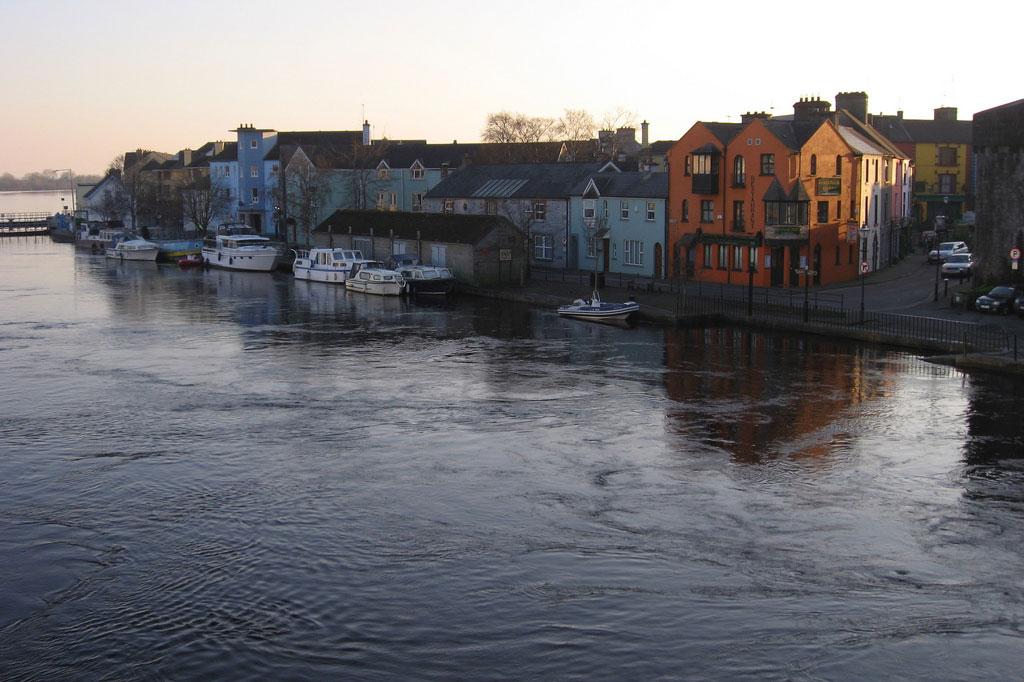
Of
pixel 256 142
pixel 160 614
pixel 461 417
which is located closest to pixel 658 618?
pixel 160 614

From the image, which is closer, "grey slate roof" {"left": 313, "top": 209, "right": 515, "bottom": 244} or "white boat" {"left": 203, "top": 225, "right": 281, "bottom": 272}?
"grey slate roof" {"left": 313, "top": 209, "right": 515, "bottom": 244}

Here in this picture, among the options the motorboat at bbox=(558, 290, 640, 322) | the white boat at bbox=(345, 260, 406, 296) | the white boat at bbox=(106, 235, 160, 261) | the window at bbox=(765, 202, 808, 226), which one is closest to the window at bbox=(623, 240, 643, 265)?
the window at bbox=(765, 202, 808, 226)

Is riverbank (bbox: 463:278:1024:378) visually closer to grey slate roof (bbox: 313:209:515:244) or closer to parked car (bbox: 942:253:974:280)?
parked car (bbox: 942:253:974:280)

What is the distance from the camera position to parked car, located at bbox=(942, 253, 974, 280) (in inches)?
2360

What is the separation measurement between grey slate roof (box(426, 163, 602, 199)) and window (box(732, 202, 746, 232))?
1395 centimetres

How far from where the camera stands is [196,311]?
59.1 meters

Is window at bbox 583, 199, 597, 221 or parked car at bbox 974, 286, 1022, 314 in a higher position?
window at bbox 583, 199, 597, 221

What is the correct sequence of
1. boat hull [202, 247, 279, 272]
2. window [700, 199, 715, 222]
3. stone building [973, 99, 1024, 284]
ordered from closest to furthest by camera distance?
stone building [973, 99, 1024, 284] → window [700, 199, 715, 222] → boat hull [202, 247, 279, 272]

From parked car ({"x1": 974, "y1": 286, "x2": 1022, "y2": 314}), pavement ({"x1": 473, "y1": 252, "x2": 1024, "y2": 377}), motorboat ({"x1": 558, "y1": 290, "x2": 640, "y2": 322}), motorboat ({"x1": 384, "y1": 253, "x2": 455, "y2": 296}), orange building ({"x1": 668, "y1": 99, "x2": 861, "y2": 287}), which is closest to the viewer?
pavement ({"x1": 473, "y1": 252, "x2": 1024, "y2": 377})

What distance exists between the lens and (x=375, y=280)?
66.1 meters

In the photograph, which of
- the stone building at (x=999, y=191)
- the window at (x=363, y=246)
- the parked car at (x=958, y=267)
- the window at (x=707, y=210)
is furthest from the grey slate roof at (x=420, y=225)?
the stone building at (x=999, y=191)

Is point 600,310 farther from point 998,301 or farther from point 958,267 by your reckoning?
point 958,267

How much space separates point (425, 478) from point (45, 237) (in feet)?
433

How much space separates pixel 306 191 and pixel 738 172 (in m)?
45.7
